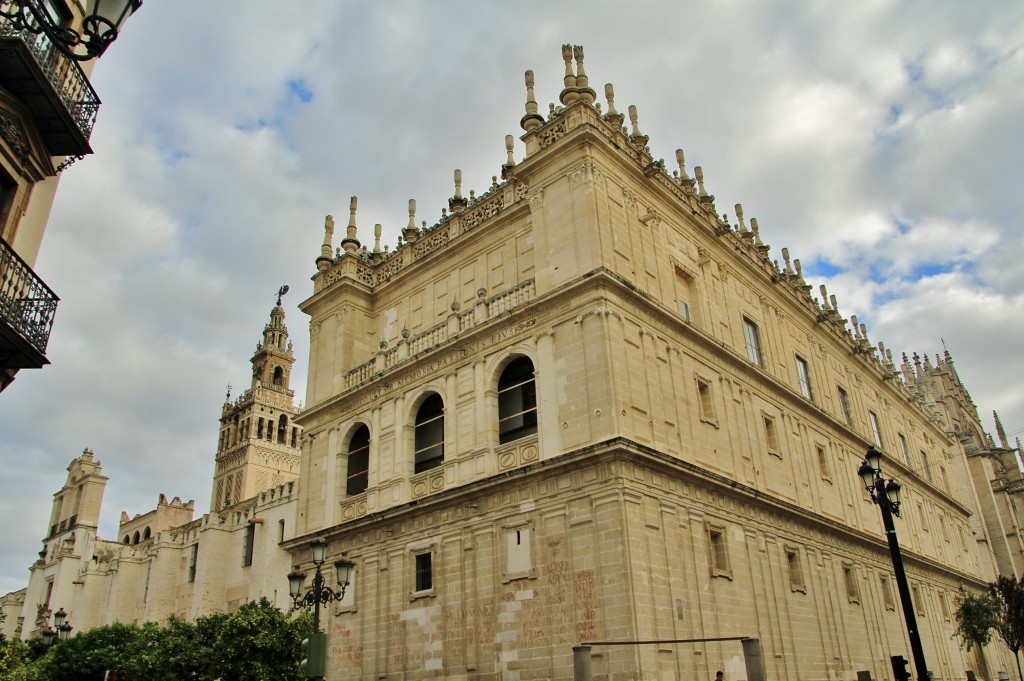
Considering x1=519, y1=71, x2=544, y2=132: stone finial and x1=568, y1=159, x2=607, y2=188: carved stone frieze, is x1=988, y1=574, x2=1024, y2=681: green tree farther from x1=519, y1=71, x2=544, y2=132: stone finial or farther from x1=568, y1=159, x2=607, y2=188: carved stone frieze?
x1=519, y1=71, x2=544, y2=132: stone finial

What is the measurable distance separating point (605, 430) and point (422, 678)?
310 inches

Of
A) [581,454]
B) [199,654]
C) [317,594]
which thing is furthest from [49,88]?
[199,654]

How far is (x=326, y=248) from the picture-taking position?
97.1 ft

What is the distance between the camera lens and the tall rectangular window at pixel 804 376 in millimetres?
28156

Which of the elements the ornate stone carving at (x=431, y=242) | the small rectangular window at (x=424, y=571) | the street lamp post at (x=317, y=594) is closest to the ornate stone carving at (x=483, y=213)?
the ornate stone carving at (x=431, y=242)

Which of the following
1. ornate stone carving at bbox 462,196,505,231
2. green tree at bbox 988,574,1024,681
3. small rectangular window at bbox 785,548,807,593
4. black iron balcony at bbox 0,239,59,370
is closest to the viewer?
black iron balcony at bbox 0,239,59,370

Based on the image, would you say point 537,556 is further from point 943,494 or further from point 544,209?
point 943,494

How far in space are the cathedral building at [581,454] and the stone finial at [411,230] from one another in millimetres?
105

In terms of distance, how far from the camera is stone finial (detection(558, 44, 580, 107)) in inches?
872

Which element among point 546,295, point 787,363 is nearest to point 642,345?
point 546,295

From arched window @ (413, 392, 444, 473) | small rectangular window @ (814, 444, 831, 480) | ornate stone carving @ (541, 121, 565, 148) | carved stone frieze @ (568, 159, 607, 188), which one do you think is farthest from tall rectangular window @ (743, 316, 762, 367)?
arched window @ (413, 392, 444, 473)

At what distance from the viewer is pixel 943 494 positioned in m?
38.1

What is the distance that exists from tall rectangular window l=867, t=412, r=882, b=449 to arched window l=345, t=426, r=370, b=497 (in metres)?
21.0

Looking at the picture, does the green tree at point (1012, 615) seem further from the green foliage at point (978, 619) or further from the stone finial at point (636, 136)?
the stone finial at point (636, 136)
